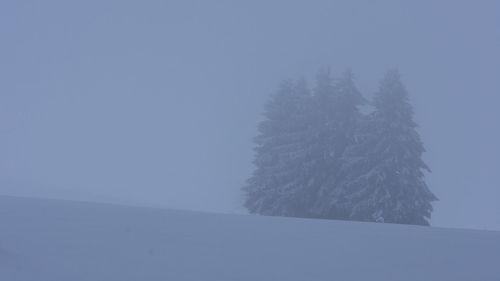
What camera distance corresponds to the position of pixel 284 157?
2711 cm

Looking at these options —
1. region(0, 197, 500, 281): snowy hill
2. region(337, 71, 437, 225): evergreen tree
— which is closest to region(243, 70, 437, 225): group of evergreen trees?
region(337, 71, 437, 225): evergreen tree

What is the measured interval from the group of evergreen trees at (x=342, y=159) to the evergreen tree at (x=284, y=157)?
4 centimetres

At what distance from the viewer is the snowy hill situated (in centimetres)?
966

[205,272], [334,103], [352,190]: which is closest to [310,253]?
[205,272]

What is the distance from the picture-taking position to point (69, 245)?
10453mm

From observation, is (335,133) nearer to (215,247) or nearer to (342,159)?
(342,159)

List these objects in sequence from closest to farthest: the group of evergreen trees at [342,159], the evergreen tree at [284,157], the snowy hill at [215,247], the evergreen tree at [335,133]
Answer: the snowy hill at [215,247]
the group of evergreen trees at [342,159]
the evergreen tree at [335,133]
the evergreen tree at [284,157]

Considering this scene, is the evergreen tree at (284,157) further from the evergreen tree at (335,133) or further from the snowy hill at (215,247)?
the snowy hill at (215,247)

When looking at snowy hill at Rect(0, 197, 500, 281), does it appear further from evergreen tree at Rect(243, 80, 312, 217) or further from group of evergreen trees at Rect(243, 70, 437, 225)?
evergreen tree at Rect(243, 80, 312, 217)

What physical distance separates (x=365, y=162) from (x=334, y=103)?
3.54 m

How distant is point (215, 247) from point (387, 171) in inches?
609

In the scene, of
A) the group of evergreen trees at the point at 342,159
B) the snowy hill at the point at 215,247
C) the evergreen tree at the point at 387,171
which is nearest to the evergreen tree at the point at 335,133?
the group of evergreen trees at the point at 342,159

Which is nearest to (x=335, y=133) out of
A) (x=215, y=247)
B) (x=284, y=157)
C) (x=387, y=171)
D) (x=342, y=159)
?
(x=342, y=159)

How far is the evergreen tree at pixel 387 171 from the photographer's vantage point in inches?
969
